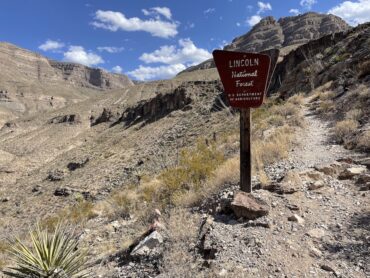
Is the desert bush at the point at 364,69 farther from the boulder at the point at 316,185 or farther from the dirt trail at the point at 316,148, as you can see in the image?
the boulder at the point at 316,185

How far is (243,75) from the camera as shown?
19.2ft

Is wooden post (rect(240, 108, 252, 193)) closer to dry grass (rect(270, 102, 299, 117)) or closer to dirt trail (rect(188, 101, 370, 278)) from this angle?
dirt trail (rect(188, 101, 370, 278))

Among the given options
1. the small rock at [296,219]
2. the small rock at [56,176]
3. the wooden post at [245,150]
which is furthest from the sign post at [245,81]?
the small rock at [56,176]

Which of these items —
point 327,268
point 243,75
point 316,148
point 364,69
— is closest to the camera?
point 327,268

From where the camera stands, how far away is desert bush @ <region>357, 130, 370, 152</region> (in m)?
7.95

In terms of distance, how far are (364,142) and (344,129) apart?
1486 millimetres

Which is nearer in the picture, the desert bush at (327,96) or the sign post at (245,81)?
the sign post at (245,81)

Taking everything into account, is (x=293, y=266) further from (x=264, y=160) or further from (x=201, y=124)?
(x=201, y=124)

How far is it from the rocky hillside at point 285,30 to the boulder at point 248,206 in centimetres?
12325

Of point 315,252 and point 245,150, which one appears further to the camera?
point 245,150

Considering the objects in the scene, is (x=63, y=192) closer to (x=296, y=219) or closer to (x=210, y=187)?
(x=210, y=187)

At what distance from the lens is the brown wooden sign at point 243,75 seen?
18.8ft

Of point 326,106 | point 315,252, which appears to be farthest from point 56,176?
point 315,252

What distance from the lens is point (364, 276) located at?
415 centimetres
